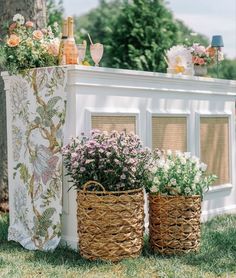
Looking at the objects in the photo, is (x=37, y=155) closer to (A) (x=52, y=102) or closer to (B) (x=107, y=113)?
(A) (x=52, y=102)

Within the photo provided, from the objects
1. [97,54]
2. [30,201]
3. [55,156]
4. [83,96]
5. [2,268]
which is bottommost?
[2,268]

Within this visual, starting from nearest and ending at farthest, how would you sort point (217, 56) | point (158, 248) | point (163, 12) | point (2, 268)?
point (2, 268)
point (158, 248)
point (217, 56)
point (163, 12)

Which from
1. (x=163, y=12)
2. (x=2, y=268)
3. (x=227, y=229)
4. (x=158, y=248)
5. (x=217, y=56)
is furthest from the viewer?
(x=163, y=12)

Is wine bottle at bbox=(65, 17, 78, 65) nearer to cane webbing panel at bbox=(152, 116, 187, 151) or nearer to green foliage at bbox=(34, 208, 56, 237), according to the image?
cane webbing panel at bbox=(152, 116, 187, 151)

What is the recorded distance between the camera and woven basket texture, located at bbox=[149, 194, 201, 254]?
4516 mm

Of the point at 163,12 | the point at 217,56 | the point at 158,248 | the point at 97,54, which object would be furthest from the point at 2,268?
the point at 163,12

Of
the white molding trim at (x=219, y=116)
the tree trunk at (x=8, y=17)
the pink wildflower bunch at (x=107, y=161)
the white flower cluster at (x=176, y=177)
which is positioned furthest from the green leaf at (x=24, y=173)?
the white molding trim at (x=219, y=116)

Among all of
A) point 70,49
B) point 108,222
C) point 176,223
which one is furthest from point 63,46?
point 176,223

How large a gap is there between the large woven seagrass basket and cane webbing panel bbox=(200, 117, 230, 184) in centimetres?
187

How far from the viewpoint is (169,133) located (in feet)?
18.3

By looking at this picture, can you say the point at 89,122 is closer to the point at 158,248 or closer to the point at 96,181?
the point at 96,181

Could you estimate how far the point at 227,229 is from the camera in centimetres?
541

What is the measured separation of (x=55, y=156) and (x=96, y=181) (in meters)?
0.50

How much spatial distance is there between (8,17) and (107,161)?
288 cm
